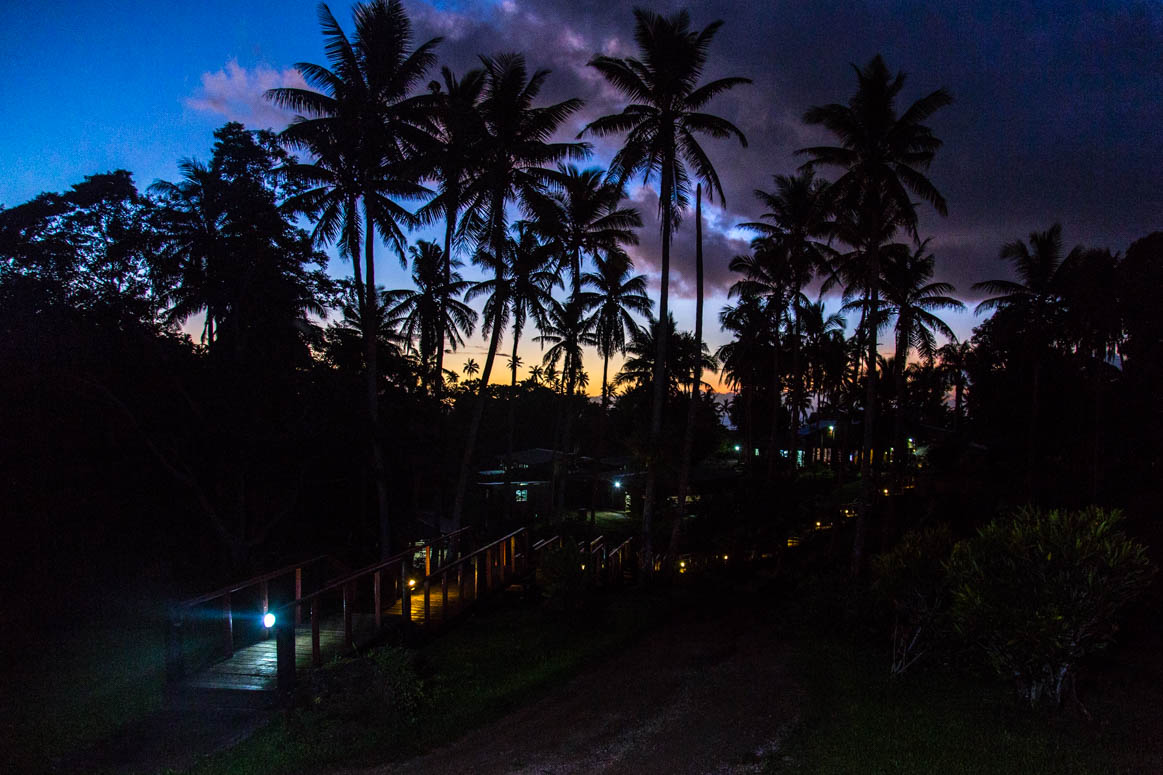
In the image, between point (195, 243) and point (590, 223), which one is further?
point (590, 223)

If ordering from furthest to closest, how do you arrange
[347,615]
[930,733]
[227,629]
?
[347,615]
[227,629]
[930,733]

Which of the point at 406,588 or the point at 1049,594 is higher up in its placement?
the point at 1049,594

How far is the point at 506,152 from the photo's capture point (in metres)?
21.7

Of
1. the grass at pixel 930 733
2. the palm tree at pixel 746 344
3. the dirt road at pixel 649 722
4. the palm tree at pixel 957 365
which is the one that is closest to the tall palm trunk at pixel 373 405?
the dirt road at pixel 649 722

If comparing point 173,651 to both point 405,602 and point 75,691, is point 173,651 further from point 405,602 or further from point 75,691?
point 405,602

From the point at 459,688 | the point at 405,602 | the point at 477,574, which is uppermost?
the point at 405,602

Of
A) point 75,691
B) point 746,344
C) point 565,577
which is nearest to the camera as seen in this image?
point 75,691

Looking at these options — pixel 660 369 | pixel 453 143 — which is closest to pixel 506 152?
pixel 453 143

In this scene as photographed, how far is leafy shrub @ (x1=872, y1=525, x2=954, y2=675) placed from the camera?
1066 cm

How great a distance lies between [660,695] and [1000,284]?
31724 millimetres

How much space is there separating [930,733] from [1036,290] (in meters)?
31.1

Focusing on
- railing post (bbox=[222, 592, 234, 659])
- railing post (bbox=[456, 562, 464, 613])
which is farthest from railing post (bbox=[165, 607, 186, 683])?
railing post (bbox=[456, 562, 464, 613])

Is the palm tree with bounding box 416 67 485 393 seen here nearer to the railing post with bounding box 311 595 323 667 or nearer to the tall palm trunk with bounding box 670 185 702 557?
the tall palm trunk with bounding box 670 185 702 557

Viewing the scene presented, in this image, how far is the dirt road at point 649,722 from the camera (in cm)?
755
